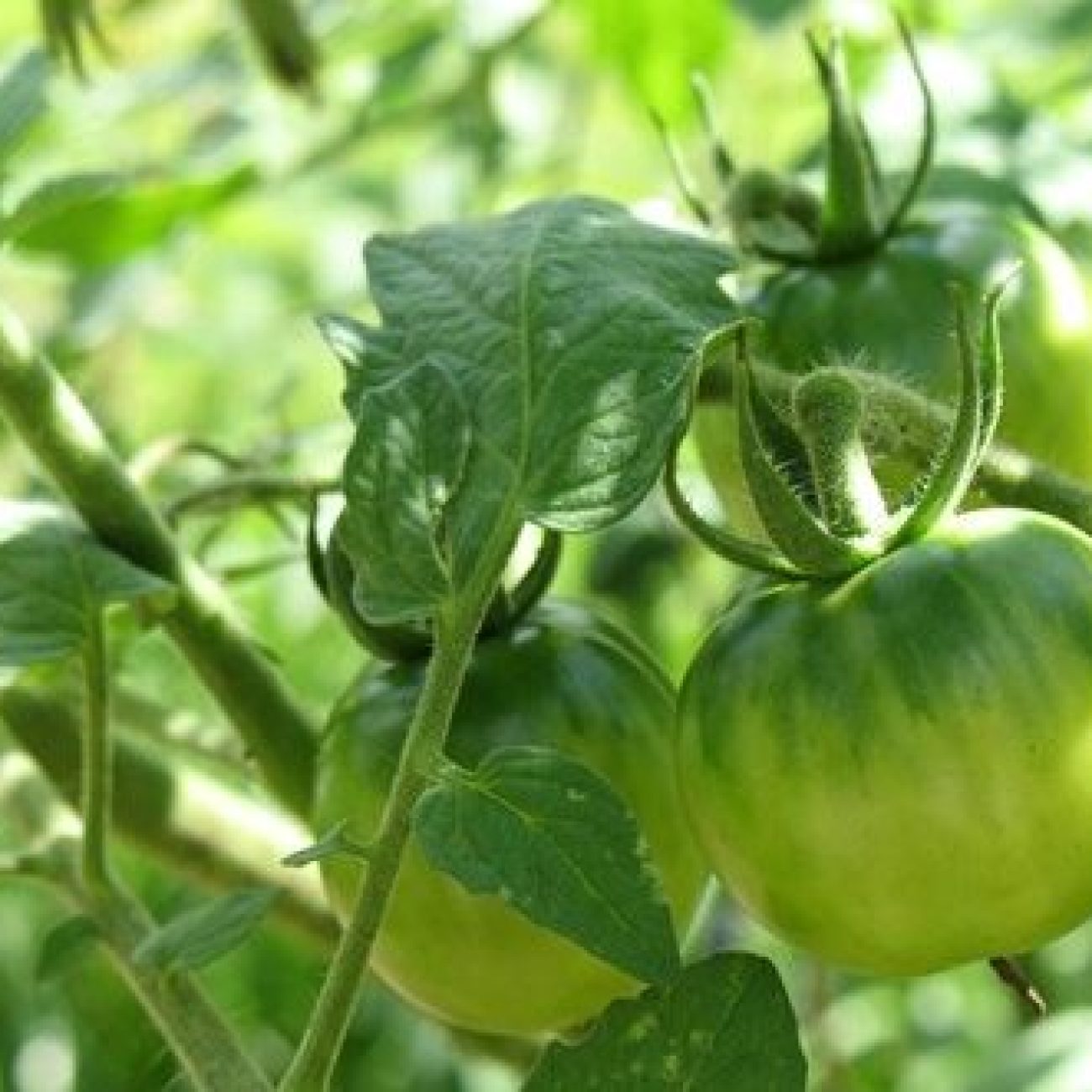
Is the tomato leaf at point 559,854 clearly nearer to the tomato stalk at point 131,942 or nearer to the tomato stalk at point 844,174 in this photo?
the tomato stalk at point 131,942

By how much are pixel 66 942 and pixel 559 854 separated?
24 cm

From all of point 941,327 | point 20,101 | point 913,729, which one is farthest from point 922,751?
point 20,101

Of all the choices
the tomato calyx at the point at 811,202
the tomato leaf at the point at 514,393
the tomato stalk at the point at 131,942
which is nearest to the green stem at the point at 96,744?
the tomato stalk at the point at 131,942

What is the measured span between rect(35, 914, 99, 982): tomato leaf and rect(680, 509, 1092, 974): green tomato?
0.24m

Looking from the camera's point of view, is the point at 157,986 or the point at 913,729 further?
the point at 157,986

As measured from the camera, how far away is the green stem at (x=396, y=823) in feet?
2.25

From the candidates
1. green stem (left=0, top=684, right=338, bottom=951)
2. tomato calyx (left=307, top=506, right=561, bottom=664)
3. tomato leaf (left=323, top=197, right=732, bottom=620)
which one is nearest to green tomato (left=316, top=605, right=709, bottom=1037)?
tomato calyx (left=307, top=506, right=561, bottom=664)

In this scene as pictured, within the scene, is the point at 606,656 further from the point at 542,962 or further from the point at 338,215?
the point at 338,215

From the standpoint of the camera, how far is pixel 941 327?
2.93 feet

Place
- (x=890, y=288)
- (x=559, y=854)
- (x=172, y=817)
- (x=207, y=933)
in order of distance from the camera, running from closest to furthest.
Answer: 1. (x=559, y=854)
2. (x=207, y=933)
3. (x=890, y=288)
4. (x=172, y=817)

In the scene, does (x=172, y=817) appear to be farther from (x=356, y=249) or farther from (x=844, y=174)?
(x=356, y=249)

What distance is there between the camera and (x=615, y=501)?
0.69m

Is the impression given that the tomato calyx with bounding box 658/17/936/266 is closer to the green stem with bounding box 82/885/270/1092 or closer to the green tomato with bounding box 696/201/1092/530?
the green tomato with bounding box 696/201/1092/530

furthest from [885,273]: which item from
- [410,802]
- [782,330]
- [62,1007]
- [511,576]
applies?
[62,1007]
